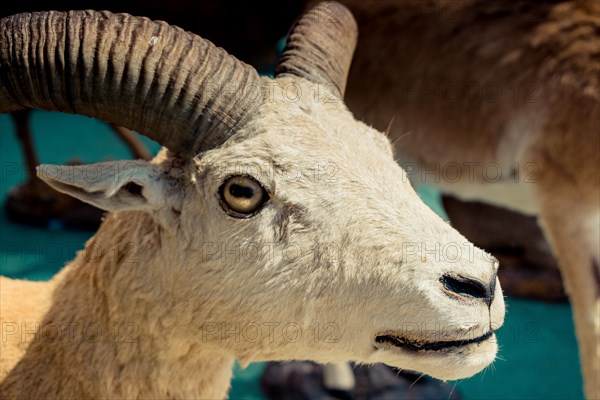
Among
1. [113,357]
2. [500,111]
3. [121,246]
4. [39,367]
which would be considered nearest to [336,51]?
[121,246]

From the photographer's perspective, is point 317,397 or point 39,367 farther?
point 317,397

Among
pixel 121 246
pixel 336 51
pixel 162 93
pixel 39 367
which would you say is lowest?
pixel 39 367

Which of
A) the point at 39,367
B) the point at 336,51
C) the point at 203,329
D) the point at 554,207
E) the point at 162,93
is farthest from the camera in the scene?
the point at 554,207

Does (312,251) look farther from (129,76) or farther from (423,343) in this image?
(129,76)

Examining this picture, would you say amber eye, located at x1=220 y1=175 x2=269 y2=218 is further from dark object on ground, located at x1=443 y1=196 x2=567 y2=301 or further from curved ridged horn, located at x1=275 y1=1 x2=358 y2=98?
dark object on ground, located at x1=443 y1=196 x2=567 y2=301

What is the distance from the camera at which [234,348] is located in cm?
217

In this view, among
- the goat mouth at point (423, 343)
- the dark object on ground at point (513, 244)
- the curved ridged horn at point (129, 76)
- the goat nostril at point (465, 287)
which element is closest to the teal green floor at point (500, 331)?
the dark object on ground at point (513, 244)

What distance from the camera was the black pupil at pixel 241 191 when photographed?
6.58ft

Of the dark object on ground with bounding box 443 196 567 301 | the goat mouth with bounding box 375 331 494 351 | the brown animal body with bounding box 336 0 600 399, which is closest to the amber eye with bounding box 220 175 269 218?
the goat mouth with bounding box 375 331 494 351

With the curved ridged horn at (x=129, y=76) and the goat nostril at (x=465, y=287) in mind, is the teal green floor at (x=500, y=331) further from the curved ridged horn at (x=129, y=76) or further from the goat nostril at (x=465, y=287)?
the curved ridged horn at (x=129, y=76)

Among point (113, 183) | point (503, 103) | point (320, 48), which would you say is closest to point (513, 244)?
point (503, 103)

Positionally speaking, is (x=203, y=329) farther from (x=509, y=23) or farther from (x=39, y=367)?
(x=509, y=23)

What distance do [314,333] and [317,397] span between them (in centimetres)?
230

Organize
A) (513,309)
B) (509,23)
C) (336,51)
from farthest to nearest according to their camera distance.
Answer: (513,309)
(509,23)
(336,51)
